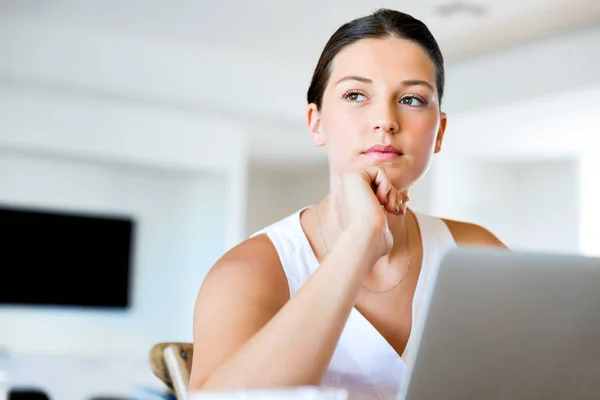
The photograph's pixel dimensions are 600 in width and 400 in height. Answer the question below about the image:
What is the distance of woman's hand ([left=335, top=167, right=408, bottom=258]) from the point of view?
1.11 m

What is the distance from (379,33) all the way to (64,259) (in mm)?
5876

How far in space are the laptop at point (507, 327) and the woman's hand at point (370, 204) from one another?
31cm

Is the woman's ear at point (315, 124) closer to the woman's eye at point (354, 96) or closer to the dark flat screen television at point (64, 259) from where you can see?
the woman's eye at point (354, 96)

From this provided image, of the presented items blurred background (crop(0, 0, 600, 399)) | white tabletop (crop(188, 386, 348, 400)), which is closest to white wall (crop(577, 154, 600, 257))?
blurred background (crop(0, 0, 600, 399))

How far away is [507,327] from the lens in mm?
802

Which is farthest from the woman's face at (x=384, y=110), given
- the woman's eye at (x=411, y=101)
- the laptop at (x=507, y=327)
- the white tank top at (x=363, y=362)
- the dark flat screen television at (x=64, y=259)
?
the dark flat screen television at (x=64, y=259)

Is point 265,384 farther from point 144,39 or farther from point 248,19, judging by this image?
point 144,39

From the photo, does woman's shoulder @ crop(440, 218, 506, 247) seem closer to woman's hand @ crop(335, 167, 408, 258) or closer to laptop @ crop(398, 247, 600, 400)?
woman's hand @ crop(335, 167, 408, 258)

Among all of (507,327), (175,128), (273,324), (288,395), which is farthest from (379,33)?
(175,128)

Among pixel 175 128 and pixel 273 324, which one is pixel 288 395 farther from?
pixel 175 128

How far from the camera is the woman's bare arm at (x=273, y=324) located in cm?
101

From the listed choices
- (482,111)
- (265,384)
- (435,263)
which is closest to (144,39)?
(482,111)

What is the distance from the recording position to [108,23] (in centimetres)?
602

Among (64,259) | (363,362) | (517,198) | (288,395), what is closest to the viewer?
(288,395)
